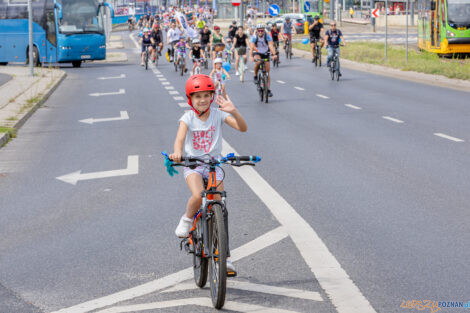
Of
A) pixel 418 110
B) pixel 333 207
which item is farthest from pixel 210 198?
pixel 418 110

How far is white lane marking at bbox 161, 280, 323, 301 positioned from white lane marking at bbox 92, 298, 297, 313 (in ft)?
0.91

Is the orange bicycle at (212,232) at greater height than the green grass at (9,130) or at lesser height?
greater

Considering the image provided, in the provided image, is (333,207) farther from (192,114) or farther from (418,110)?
(418,110)

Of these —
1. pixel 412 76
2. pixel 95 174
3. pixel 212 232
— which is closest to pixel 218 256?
pixel 212 232

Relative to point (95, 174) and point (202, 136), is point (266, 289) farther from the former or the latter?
point (95, 174)

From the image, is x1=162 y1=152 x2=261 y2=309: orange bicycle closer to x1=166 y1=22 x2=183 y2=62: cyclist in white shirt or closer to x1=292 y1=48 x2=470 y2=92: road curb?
x1=292 y1=48 x2=470 y2=92: road curb

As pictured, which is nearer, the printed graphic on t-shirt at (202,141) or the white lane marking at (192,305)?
the white lane marking at (192,305)

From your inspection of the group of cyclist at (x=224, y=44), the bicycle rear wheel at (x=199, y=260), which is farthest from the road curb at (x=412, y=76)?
the bicycle rear wheel at (x=199, y=260)

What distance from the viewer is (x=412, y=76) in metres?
29.7

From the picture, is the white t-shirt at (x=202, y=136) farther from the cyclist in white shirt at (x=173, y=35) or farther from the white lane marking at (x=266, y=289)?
the cyclist in white shirt at (x=173, y=35)

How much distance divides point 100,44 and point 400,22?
173 ft

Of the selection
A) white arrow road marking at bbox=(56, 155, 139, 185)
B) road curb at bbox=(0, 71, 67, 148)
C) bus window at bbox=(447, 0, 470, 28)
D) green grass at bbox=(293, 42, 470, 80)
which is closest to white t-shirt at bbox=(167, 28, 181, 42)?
road curb at bbox=(0, 71, 67, 148)

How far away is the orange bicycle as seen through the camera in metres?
5.23

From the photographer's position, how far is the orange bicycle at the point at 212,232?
5230 mm
